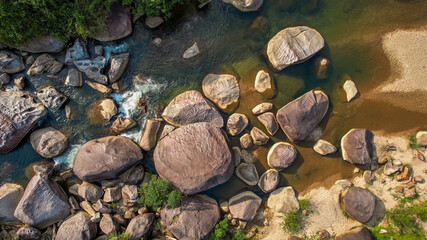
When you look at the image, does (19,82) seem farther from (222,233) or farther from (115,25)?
(222,233)

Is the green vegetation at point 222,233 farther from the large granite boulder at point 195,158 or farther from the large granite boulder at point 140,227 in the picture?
the large granite boulder at point 140,227

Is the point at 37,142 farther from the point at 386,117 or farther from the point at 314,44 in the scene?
the point at 386,117

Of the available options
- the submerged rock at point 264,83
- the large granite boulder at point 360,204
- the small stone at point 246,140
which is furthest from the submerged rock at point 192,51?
the large granite boulder at point 360,204

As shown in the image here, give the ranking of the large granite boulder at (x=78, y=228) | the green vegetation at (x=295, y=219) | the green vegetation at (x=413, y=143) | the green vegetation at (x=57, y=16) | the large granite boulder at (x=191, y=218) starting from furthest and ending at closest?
the green vegetation at (x=413, y=143) < the green vegetation at (x=295, y=219) < the large granite boulder at (x=191, y=218) < the large granite boulder at (x=78, y=228) < the green vegetation at (x=57, y=16)

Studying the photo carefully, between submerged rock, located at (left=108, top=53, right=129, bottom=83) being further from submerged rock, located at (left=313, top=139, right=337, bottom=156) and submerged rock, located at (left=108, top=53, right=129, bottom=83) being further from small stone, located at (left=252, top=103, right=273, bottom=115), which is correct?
submerged rock, located at (left=313, top=139, right=337, bottom=156)

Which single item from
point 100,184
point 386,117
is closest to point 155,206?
point 100,184

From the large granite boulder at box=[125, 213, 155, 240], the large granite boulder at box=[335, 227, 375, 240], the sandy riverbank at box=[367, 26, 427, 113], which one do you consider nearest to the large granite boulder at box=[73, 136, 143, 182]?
the large granite boulder at box=[125, 213, 155, 240]
